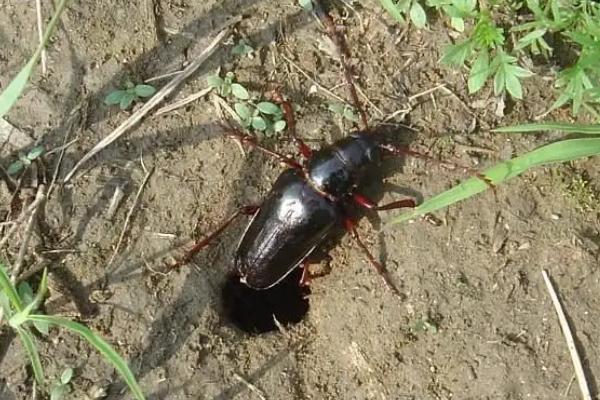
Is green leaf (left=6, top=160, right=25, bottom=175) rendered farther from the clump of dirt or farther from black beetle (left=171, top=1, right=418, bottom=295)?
black beetle (left=171, top=1, right=418, bottom=295)

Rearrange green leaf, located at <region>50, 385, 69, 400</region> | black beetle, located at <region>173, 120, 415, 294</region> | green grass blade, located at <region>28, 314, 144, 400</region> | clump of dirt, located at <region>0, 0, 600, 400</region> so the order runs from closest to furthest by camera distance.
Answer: green grass blade, located at <region>28, 314, 144, 400</region>, green leaf, located at <region>50, 385, 69, 400</region>, clump of dirt, located at <region>0, 0, 600, 400</region>, black beetle, located at <region>173, 120, 415, 294</region>

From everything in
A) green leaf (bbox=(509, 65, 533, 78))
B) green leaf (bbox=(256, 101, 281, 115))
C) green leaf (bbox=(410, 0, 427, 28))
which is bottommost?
green leaf (bbox=(509, 65, 533, 78))

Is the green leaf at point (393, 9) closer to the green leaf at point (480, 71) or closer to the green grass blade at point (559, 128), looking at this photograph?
the green leaf at point (480, 71)

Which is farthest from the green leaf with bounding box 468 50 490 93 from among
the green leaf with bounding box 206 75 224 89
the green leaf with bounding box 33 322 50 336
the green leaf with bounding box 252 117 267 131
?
the green leaf with bounding box 33 322 50 336

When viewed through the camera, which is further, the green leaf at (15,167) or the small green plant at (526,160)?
the green leaf at (15,167)

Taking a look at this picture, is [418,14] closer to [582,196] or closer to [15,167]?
[582,196]

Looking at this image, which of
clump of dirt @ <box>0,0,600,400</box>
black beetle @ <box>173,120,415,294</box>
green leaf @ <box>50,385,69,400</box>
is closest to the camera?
green leaf @ <box>50,385,69,400</box>

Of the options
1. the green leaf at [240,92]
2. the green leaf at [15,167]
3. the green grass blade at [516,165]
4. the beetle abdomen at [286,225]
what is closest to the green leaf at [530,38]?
the green grass blade at [516,165]

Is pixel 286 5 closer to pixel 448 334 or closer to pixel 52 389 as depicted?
pixel 448 334
